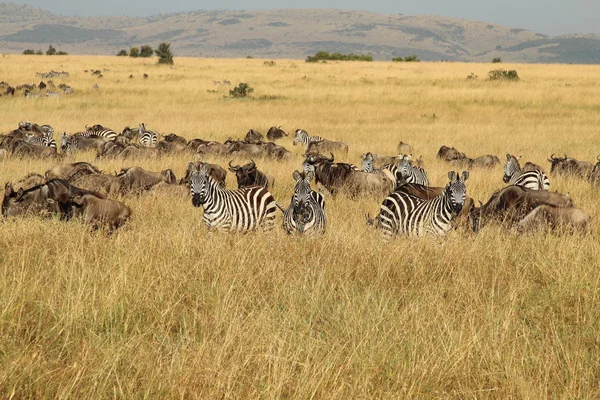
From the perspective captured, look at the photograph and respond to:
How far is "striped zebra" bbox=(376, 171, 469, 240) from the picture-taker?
7.95 metres

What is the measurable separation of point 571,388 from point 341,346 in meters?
1.33

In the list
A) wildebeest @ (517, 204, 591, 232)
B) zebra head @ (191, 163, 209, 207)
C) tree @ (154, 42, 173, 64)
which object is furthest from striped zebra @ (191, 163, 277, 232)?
tree @ (154, 42, 173, 64)

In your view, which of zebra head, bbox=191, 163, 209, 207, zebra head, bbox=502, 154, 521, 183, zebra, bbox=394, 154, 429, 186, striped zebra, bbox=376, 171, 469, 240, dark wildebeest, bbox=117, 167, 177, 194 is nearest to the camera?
striped zebra, bbox=376, 171, 469, 240

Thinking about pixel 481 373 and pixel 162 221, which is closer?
pixel 481 373

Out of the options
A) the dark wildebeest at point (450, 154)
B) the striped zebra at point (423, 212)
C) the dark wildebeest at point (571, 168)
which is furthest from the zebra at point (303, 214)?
the dark wildebeest at point (450, 154)

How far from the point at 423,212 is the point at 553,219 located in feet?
5.06

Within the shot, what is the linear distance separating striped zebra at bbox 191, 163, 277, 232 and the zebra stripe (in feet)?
2.30

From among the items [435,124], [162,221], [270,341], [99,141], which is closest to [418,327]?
[270,341]

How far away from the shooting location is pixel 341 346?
412cm

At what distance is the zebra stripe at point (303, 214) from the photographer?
7.99 m

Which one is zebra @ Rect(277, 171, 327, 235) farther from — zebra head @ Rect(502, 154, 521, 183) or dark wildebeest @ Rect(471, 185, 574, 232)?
zebra head @ Rect(502, 154, 521, 183)

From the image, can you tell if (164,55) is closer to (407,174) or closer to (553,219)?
(407,174)

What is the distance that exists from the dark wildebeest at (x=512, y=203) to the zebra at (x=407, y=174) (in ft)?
11.9

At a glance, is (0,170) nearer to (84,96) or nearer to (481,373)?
(481,373)
